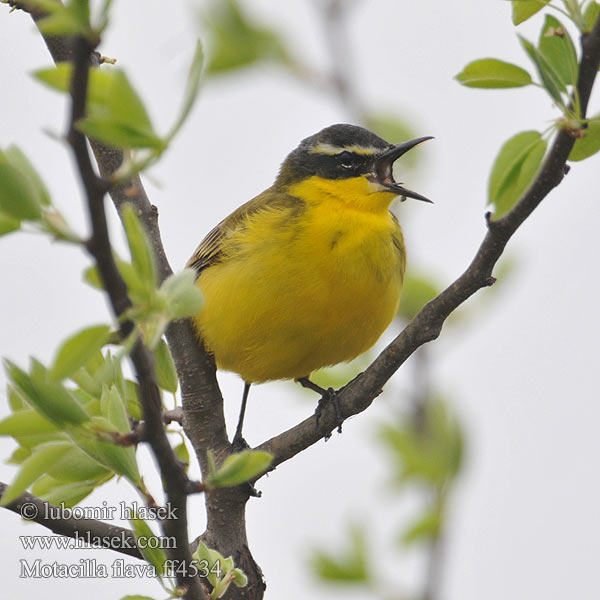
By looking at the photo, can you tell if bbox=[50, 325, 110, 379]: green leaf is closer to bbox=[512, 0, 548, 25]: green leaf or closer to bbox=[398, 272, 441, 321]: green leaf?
bbox=[512, 0, 548, 25]: green leaf

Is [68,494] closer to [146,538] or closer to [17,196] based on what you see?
[146,538]

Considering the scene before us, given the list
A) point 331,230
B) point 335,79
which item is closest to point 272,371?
point 331,230

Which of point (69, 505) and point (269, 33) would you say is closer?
point (269, 33)

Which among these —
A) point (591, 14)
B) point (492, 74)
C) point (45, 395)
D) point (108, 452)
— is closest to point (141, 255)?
point (45, 395)

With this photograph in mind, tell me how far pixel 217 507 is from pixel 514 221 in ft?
6.69

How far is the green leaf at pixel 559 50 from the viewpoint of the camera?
1.98 meters

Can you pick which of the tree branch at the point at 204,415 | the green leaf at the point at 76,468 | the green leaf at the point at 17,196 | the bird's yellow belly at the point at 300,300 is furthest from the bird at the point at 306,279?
the green leaf at the point at 17,196

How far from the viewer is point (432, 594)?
77.7 inches

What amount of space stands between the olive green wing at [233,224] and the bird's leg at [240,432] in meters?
0.83

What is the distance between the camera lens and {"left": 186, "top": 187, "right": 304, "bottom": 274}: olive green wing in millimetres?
5328

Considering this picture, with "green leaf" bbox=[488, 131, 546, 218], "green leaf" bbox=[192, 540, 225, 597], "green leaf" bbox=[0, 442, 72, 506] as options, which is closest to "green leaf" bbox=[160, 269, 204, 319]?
"green leaf" bbox=[0, 442, 72, 506]

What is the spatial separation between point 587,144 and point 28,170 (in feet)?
4.33

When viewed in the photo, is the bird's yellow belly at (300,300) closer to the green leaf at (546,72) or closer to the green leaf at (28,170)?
the green leaf at (546,72)

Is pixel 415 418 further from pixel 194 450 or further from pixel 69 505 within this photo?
pixel 194 450
